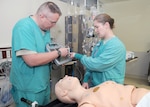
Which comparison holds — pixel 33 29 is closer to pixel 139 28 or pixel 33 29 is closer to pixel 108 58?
pixel 108 58

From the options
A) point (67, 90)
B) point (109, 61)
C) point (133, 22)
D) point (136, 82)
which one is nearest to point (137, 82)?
point (136, 82)

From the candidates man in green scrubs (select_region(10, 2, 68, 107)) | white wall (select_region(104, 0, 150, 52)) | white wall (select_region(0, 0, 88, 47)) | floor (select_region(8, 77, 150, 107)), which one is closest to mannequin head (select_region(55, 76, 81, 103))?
man in green scrubs (select_region(10, 2, 68, 107))

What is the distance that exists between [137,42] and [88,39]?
1.81 m

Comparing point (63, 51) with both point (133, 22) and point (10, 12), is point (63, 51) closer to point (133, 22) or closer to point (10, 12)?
point (10, 12)

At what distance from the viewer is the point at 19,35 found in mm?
1105

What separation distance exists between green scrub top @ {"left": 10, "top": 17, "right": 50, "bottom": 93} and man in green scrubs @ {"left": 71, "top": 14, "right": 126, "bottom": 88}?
39cm

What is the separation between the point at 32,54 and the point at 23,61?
137mm

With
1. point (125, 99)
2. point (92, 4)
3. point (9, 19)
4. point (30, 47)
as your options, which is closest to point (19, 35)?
point (30, 47)

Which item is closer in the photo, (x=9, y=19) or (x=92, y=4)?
(x=9, y=19)

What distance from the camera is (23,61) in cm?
118

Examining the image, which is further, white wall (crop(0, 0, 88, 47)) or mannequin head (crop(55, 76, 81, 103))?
white wall (crop(0, 0, 88, 47))

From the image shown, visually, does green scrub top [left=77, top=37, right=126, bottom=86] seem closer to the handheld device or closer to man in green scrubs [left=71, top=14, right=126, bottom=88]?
man in green scrubs [left=71, top=14, right=126, bottom=88]

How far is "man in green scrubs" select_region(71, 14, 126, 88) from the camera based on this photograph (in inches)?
46.8

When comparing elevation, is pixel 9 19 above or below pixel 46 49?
above
